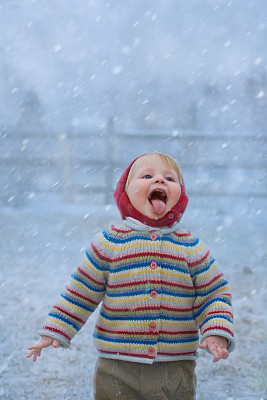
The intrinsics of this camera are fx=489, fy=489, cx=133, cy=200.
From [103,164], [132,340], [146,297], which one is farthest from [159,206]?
[103,164]

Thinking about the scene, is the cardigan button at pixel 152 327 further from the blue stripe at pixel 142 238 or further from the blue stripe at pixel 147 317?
the blue stripe at pixel 142 238

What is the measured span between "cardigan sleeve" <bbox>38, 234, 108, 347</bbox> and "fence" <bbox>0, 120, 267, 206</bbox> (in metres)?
6.72

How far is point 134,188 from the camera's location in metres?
1.62

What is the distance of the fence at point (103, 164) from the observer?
8.93 meters

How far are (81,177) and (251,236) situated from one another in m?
5.09

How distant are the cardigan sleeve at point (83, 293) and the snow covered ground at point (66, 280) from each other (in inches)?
41.0

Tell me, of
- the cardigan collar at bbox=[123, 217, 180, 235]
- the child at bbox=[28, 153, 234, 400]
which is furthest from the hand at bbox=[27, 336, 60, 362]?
the cardigan collar at bbox=[123, 217, 180, 235]

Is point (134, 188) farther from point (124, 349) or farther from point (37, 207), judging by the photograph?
point (37, 207)

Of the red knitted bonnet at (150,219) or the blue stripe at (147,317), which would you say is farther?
the red knitted bonnet at (150,219)

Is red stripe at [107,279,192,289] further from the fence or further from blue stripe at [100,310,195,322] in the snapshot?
the fence

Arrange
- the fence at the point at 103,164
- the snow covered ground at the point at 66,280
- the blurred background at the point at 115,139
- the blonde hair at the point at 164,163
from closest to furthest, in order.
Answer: the blonde hair at the point at 164,163 < the snow covered ground at the point at 66,280 < the blurred background at the point at 115,139 < the fence at the point at 103,164

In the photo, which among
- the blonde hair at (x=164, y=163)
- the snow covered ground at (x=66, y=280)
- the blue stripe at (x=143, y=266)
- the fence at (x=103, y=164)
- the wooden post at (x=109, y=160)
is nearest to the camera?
the blue stripe at (x=143, y=266)

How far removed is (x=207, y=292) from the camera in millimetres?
1583

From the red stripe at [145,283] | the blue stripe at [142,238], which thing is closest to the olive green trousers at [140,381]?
the red stripe at [145,283]
